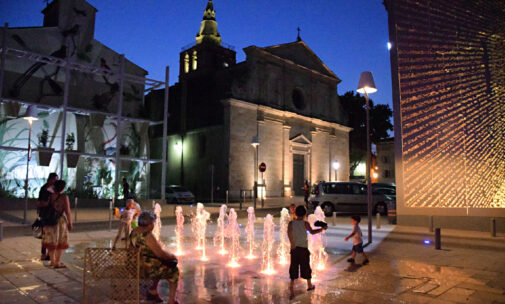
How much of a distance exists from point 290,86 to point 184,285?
29.7 metres

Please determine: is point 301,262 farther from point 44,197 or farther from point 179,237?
point 179,237

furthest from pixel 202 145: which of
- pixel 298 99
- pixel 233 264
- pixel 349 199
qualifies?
pixel 233 264

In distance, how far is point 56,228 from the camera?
6859mm

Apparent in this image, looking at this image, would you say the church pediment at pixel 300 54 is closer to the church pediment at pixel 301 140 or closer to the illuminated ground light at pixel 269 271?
the church pediment at pixel 301 140

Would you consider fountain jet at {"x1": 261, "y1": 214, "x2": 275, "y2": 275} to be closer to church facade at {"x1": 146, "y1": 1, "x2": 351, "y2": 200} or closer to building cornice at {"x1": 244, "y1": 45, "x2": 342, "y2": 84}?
church facade at {"x1": 146, "y1": 1, "x2": 351, "y2": 200}

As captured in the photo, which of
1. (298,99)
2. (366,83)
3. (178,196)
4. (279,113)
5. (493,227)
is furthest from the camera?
(298,99)

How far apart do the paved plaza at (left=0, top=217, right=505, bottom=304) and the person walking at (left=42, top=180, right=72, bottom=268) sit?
291 mm

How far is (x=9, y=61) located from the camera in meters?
16.7

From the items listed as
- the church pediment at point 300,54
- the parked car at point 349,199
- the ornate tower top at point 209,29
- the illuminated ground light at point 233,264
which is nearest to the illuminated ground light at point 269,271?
the illuminated ground light at point 233,264

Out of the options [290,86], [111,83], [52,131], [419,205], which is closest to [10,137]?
[52,131]

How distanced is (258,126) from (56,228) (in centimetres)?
2408

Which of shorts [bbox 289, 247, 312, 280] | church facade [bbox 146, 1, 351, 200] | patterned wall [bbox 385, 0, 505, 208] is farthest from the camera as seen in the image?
church facade [bbox 146, 1, 351, 200]

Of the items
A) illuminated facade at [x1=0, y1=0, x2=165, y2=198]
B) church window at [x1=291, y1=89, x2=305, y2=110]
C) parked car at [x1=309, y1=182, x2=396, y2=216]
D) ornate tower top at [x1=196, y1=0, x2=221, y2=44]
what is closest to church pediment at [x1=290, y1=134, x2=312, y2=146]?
church window at [x1=291, y1=89, x2=305, y2=110]

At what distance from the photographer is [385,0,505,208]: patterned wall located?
12805 mm
